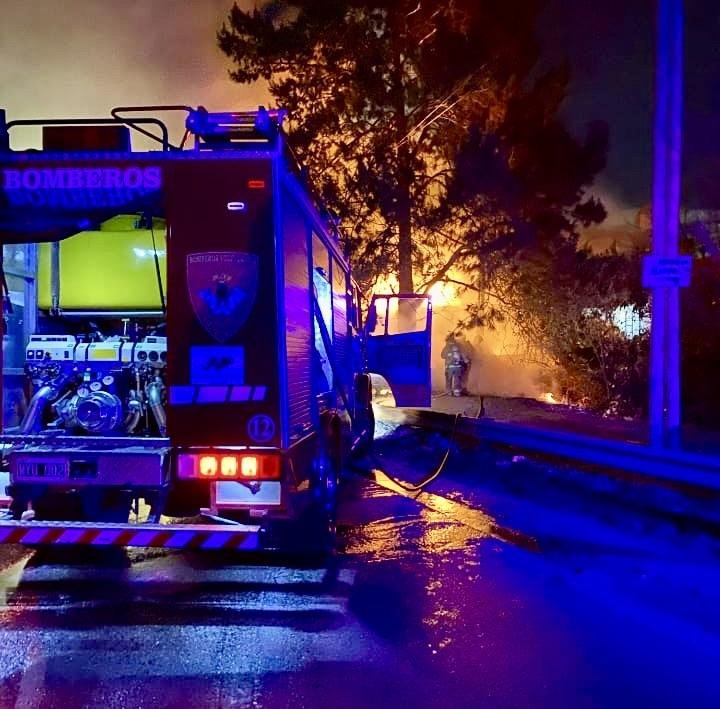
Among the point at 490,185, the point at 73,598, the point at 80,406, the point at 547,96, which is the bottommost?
the point at 73,598

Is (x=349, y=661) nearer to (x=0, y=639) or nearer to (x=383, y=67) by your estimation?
(x=0, y=639)

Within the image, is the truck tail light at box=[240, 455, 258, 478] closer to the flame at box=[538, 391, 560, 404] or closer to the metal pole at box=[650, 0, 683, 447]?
the metal pole at box=[650, 0, 683, 447]

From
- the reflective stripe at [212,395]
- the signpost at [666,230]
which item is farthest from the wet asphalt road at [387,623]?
the signpost at [666,230]

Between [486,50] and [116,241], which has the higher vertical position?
[486,50]

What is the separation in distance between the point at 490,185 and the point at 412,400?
1131 centimetres

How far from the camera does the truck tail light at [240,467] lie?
5.11 m

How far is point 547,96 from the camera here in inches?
923

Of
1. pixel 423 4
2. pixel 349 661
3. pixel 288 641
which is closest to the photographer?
pixel 349 661

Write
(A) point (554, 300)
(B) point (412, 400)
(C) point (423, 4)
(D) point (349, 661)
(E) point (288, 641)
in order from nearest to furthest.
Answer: (D) point (349, 661) → (E) point (288, 641) → (B) point (412, 400) → (A) point (554, 300) → (C) point (423, 4)

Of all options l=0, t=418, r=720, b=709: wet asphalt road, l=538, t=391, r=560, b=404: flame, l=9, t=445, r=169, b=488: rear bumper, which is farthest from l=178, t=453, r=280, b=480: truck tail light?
l=538, t=391, r=560, b=404: flame

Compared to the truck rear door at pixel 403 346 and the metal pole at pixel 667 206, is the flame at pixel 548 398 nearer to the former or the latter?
the truck rear door at pixel 403 346

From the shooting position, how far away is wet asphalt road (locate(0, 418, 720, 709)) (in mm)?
4105

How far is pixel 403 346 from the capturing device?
12.3 metres

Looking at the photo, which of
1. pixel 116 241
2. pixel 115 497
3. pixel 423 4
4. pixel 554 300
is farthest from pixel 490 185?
pixel 115 497
